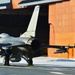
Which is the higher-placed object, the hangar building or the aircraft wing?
the aircraft wing

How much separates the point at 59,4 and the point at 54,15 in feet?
5.00

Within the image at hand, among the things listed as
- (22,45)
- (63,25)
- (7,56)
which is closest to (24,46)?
(22,45)

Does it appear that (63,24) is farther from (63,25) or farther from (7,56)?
(7,56)

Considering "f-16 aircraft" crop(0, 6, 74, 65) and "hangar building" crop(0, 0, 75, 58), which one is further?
"hangar building" crop(0, 0, 75, 58)

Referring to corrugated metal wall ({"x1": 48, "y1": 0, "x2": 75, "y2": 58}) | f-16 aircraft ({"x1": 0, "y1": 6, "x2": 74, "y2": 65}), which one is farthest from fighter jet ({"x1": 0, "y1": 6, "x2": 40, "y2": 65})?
corrugated metal wall ({"x1": 48, "y1": 0, "x2": 75, "y2": 58})

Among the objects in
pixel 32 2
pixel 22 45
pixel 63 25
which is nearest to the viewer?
pixel 22 45

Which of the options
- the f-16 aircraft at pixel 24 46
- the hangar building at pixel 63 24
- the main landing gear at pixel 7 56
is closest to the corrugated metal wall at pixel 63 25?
the hangar building at pixel 63 24

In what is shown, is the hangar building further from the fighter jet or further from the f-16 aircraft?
the fighter jet

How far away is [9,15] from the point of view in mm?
54562

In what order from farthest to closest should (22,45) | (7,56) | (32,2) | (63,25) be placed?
(32,2), (63,25), (7,56), (22,45)

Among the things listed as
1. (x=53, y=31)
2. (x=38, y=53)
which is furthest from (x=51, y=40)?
(x=38, y=53)

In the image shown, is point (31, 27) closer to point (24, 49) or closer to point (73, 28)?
point (24, 49)

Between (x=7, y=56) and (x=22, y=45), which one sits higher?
(x=22, y=45)

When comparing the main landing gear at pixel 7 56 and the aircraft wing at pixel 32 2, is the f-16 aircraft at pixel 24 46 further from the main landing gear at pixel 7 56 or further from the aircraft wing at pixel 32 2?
the aircraft wing at pixel 32 2
